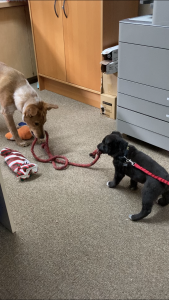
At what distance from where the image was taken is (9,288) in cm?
120

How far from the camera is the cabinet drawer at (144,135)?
6.37 feet

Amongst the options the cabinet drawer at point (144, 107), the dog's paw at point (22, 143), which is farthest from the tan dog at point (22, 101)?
the cabinet drawer at point (144, 107)

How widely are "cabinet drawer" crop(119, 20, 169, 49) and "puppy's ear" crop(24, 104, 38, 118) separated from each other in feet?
2.64

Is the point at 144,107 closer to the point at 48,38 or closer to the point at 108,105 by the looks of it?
the point at 108,105

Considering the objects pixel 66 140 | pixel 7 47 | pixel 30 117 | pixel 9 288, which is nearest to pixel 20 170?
pixel 30 117

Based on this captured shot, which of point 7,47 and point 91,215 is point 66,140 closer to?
point 91,215

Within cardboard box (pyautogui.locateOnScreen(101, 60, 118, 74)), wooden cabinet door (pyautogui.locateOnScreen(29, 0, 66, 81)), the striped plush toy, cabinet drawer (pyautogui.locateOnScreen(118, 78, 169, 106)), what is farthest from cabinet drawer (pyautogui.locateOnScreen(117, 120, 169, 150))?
wooden cabinet door (pyautogui.locateOnScreen(29, 0, 66, 81))

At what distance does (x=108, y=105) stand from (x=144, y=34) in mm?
908

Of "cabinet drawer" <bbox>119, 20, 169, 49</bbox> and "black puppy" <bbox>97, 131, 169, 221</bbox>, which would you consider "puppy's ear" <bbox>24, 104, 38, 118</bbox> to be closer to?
"black puppy" <bbox>97, 131, 169, 221</bbox>

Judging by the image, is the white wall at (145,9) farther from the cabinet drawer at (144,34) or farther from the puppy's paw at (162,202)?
the puppy's paw at (162,202)

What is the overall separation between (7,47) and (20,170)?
1936 millimetres

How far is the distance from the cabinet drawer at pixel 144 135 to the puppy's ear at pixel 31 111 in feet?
2.33

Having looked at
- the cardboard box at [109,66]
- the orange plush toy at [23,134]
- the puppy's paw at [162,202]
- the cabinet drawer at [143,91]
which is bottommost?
the puppy's paw at [162,202]

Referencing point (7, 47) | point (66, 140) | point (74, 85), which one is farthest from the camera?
point (7, 47)
